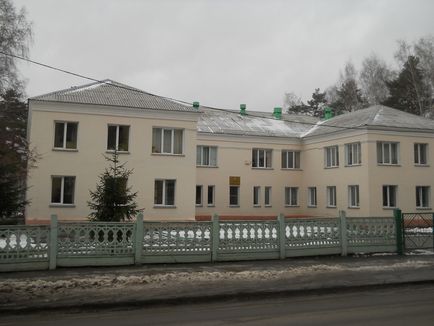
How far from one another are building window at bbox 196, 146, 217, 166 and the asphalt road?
879 inches

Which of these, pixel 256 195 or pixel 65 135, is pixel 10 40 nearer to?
pixel 65 135

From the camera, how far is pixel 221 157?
3139cm

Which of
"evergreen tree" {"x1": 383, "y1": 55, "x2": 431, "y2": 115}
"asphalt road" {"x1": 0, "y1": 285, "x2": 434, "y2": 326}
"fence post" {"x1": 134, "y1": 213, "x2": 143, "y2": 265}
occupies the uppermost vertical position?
"evergreen tree" {"x1": 383, "y1": 55, "x2": 431, "y2": 115}

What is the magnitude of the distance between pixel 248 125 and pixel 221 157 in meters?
4.05

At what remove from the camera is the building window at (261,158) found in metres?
32.7

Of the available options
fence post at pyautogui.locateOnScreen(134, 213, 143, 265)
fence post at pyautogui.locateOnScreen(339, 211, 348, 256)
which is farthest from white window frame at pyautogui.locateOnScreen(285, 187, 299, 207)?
fence post at pyautogui.locateOnScreen(134, 213, 143, 265)

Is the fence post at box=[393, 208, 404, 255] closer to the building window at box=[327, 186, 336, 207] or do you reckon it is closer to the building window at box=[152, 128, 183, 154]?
the building window at box=[152, 128, 183, 154]

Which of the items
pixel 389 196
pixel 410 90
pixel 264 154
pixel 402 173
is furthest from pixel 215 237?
pixel 410 90

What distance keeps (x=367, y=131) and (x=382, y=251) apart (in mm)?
14148

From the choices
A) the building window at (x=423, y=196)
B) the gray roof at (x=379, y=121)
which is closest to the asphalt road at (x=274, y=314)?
the gray roof at (x=379, y=121)

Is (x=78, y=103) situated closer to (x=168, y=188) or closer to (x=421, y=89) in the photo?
(x=168, y=188)

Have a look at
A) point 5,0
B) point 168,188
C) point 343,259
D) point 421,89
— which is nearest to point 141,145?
point 168,188

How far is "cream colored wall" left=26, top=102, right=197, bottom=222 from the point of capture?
22203mm

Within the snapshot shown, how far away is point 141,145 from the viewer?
23797mm
